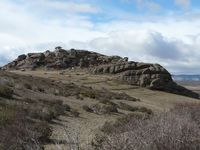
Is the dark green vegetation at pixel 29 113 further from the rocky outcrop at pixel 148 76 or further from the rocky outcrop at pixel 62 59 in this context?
the rocky outcrop at pixel 62 59

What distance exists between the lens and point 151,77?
247ft

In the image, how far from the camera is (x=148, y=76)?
2970 inches

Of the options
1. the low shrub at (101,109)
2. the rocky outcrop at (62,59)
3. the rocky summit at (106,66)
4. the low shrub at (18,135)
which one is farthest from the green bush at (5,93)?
the rocky outcrop at (62,59)

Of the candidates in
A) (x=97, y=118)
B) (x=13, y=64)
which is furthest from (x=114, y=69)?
(x=97, y=118)

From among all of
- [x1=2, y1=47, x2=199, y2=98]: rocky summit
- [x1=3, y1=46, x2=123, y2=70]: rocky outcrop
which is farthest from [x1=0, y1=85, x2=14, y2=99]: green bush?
[x1=3, y1=46, x2=123, y2=70]: rocky outcrop

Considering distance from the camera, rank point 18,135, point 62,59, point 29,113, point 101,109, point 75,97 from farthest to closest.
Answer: point 62,59, point 75,97, point 101,109, point 29,113, point 18,135

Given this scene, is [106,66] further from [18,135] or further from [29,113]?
A: [18,135]

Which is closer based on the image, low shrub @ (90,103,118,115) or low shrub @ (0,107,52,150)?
low shrub @ (0,107,52,150)

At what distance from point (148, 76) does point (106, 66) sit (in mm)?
11423

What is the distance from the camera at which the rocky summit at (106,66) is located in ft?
246

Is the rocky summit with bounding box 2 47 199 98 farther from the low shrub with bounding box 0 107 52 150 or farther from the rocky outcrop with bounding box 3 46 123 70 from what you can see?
the low shrub with bounding box 0 107 52 150

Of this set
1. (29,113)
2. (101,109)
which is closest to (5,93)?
(101,109)

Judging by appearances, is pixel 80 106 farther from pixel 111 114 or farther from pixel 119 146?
pixel 119 146

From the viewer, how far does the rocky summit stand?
246ft
